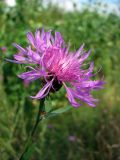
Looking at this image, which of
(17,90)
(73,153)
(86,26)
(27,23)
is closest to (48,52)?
(73,153)

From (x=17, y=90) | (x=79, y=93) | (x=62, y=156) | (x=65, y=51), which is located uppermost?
(x=65, y=51)

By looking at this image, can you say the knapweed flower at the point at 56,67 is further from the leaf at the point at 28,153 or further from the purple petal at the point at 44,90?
the leaf at the point at 28,153

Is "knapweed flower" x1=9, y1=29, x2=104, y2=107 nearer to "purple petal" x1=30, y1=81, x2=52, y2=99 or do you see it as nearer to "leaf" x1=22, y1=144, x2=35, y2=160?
"purple petal" x1=30, y1=81, x2=52, y2=99

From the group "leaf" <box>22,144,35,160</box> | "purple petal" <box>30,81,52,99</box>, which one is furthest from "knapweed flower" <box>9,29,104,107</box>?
"leaf" <box>22,144,35,160</box>

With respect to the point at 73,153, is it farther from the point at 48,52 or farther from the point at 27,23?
the point at 48,52

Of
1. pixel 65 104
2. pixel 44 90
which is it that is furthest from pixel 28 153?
pixel 65 104

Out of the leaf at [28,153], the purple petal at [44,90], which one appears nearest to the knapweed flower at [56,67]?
the purple petal at [44,90]
